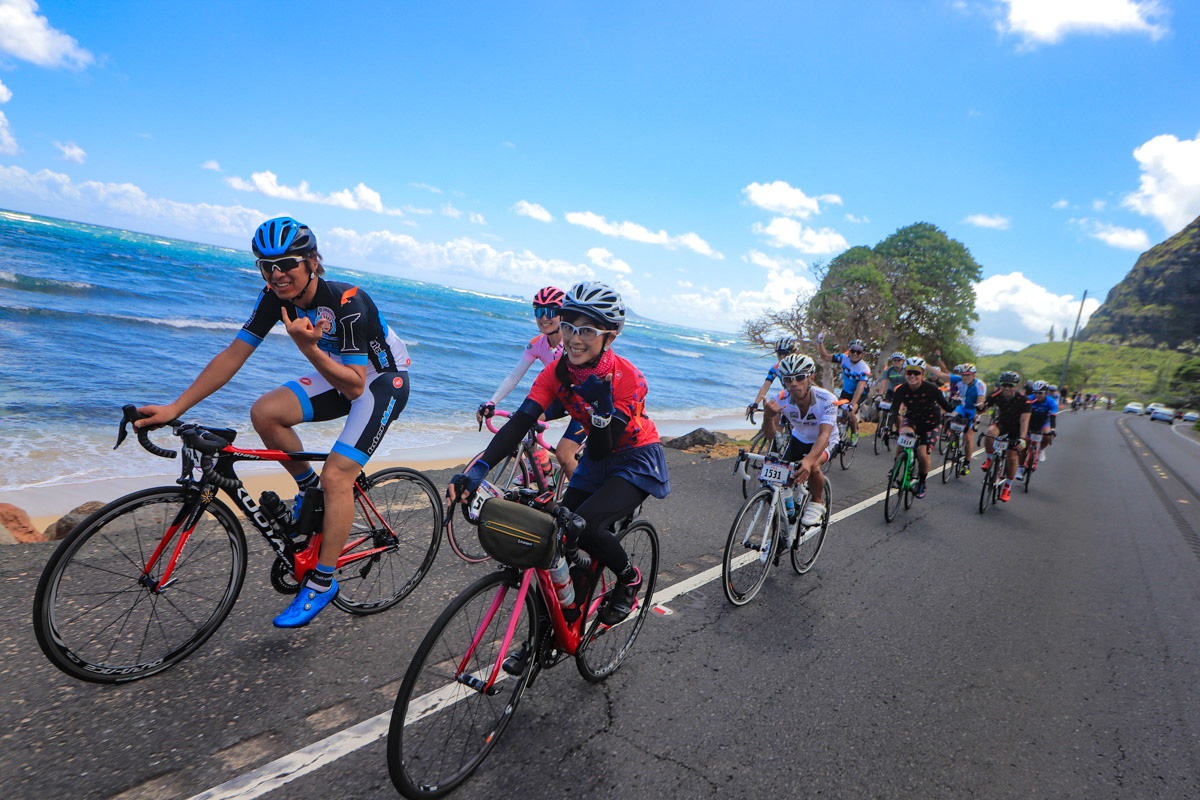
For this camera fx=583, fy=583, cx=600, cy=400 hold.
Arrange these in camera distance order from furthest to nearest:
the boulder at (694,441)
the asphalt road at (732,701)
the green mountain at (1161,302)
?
the green mountain at (1161,302) → the boulder at (694,441) → the asphalt road at (732,701)

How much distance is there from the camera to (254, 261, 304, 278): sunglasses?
2.98 meters

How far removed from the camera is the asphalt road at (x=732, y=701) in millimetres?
2432

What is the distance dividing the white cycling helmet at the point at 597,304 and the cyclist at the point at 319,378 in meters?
1.12

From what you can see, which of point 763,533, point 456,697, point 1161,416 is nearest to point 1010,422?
point 763,533

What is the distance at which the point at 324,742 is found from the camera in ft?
8.27

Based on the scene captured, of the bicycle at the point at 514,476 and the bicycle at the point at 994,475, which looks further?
the bicycle at the point at 994,475

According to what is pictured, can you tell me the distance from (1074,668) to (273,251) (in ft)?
19.3

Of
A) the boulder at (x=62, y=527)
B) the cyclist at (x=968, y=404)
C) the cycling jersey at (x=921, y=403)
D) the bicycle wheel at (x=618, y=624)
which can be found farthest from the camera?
the cyclist at (x=968, y=404)

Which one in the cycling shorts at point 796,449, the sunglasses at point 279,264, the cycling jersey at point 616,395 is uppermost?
the sunglasses at point 279,264

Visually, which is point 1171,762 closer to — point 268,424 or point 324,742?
point 324,742

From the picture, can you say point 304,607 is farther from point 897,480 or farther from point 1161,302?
point 1161,302

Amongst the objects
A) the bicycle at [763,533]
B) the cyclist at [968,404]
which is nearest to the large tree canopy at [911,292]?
the cyclist at [968,404]

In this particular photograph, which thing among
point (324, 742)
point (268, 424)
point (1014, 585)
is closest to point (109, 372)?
point (268, 424)

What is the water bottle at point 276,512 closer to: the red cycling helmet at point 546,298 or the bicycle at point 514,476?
the bicycle at point 514,476
